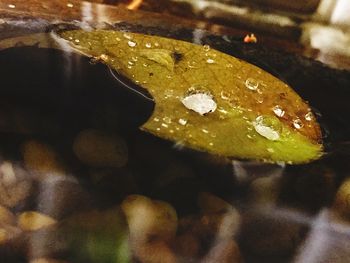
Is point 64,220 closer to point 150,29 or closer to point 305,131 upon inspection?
point 305,131

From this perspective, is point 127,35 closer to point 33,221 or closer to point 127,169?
point 127,169

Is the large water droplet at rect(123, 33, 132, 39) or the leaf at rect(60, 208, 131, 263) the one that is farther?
the large water droplet at rect(123, 33, 132, 39)

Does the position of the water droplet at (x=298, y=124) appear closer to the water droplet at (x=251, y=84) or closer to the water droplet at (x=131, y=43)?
the water droplet at (x=251, y=84)

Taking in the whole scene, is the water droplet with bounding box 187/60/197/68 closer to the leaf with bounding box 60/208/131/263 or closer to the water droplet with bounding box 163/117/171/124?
the water droplet with bounding box 163/117/171/124

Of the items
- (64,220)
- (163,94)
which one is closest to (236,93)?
(163,94)

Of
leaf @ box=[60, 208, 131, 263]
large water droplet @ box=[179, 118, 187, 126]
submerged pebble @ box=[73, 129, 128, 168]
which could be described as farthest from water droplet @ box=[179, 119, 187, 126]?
leaf @ box=[60, 208, 131, 263]

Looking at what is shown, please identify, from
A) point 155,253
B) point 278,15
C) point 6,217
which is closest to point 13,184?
point 6,217
